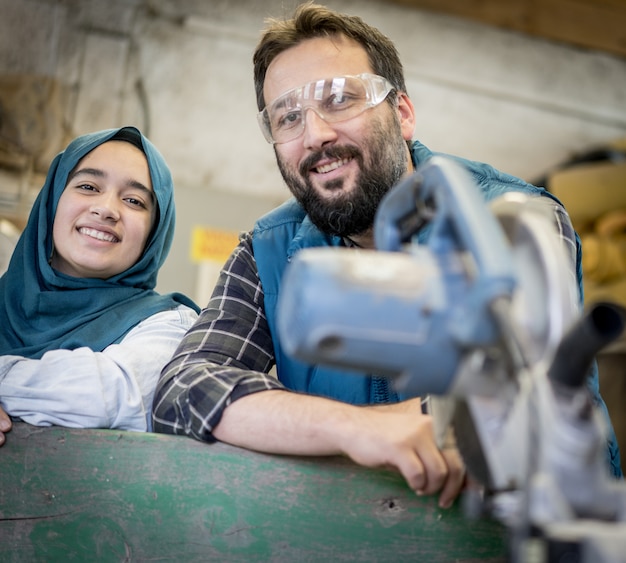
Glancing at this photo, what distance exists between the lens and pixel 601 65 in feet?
14.7

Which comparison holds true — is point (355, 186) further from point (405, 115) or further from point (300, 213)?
point (405, 115)

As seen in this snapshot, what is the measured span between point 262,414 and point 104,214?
867mm

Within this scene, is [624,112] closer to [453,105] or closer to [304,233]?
[453,105]

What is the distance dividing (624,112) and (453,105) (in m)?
1.04

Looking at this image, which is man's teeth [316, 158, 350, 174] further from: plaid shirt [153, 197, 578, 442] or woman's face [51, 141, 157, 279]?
woman's face [51, 141, 157, 279]

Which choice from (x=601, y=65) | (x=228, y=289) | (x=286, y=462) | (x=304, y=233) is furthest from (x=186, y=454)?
(x=601, y=65)

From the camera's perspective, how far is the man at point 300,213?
1371 millimetres

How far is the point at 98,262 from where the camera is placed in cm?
197

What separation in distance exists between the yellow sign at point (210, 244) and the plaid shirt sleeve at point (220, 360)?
2054mm

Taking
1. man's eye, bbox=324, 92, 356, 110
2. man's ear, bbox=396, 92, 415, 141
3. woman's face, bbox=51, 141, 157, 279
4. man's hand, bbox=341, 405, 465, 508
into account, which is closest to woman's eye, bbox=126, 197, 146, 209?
woman's face, bbox=51, 141, 157, 279

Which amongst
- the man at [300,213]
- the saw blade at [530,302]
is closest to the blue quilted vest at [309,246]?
the man at [300,213]

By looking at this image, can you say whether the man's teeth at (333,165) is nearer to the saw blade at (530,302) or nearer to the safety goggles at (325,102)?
the safety goggles at (325,102)

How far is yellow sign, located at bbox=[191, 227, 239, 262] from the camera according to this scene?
397cm

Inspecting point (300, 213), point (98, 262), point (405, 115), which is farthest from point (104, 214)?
point (405, 115)
